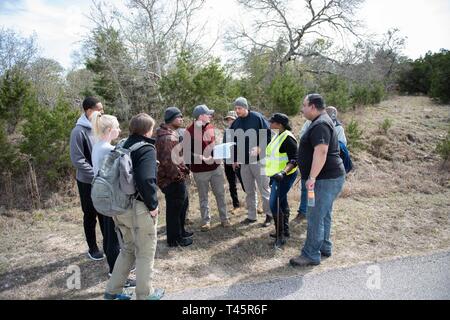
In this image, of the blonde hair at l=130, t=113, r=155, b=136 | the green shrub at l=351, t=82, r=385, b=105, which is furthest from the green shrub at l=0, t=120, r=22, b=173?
the green shrub at l=351, t=82, r=385, b=105

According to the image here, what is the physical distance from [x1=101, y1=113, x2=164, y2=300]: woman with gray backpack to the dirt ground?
0.46 m

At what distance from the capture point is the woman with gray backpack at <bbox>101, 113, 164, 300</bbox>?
3098 mm

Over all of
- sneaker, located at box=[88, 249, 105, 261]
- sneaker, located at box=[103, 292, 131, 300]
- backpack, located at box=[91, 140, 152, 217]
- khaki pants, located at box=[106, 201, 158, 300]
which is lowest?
sneaker, located at box=[103, 292, 131, 300]

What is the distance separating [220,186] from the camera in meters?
5.24

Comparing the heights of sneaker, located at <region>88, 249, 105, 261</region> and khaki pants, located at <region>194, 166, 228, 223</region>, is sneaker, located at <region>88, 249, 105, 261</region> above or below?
below

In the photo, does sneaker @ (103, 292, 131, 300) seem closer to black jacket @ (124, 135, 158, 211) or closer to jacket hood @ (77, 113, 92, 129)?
black jacket @ (124, 135, 158, 211)

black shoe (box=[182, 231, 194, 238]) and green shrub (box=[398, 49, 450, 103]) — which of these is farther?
green shrub (box=[398, 49, 450, 103])

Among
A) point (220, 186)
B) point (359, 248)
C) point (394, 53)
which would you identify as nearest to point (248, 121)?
point (220, 186)

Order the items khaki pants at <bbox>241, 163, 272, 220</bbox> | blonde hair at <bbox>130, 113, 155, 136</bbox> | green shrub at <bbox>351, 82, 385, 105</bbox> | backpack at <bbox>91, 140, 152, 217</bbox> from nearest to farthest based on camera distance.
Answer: backpack at <bbox>91, 140, 152, 217</bbox>, blonde hair at <bbox>130, 113, 155, 136</bbox>, khaki pants at <bbox>241, 163, 272, 220</bbox>, green shrub at <bbox>351, 82, 385, 105</bbox>

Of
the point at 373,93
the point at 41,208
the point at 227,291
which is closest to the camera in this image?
the point at 227,291

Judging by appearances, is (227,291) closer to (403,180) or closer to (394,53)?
(403,180)

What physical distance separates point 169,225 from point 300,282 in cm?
193

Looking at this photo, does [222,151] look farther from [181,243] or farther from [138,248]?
[138,248]

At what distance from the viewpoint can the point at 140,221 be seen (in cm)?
317
